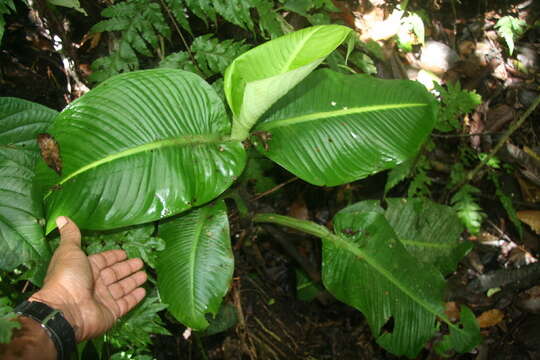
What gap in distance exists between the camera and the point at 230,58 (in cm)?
182

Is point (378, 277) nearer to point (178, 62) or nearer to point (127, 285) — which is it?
point (127, 285)

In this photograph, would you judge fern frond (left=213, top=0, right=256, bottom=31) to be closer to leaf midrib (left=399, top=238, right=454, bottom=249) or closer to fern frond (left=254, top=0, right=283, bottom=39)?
fern frond (left=254, top=0, right=283, bottom=39)

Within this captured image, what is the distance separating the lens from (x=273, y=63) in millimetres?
1335

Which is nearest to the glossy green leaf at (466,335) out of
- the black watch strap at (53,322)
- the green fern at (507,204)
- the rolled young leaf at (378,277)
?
the rolled young leaf at (378,277)

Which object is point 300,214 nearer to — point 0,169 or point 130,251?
point 130,251

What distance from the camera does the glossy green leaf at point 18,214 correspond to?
1.29 metres

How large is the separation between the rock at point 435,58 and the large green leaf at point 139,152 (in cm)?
178

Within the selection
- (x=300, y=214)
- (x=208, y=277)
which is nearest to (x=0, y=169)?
(x=208, y=277)

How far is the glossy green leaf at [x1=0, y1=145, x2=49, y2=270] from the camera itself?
1291mm

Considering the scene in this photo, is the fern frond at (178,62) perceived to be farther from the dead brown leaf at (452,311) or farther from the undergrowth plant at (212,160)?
the dead brown leaf at (452,311)

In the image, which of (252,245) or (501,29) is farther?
(501,29)

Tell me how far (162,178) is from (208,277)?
434mm

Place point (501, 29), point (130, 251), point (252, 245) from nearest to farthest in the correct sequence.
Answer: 1. point (130, 251)
2. point (252, 245)
3. point (501, 29)

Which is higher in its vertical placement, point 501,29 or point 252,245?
point 501,29
